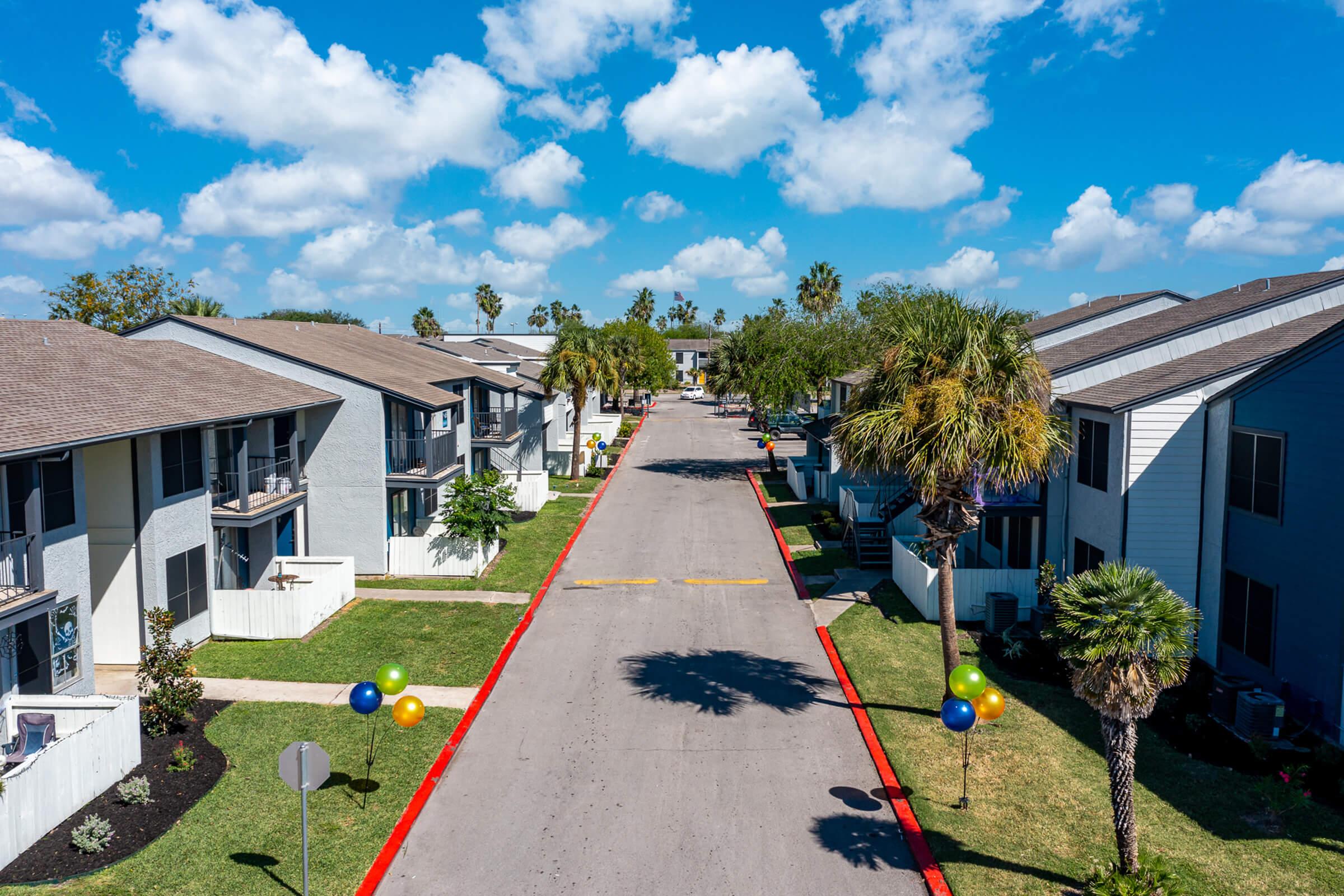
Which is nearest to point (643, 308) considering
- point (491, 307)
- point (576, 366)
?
point (491, 307)

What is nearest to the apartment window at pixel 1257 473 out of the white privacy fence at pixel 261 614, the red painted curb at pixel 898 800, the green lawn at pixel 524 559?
the red painted curb at pixel 898 800

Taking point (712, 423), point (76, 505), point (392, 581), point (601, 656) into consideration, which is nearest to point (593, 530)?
point (392, 581)

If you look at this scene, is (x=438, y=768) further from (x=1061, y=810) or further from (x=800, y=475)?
(x=800, y=475)

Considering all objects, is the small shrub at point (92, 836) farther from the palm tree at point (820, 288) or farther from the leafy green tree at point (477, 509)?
the palm tree at point (820, 288)

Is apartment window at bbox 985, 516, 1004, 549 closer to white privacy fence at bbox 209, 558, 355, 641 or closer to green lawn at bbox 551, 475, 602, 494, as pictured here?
white privacy fence at bbox 209, 558, 355, 641

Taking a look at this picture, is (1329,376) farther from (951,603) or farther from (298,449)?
(298,449)
